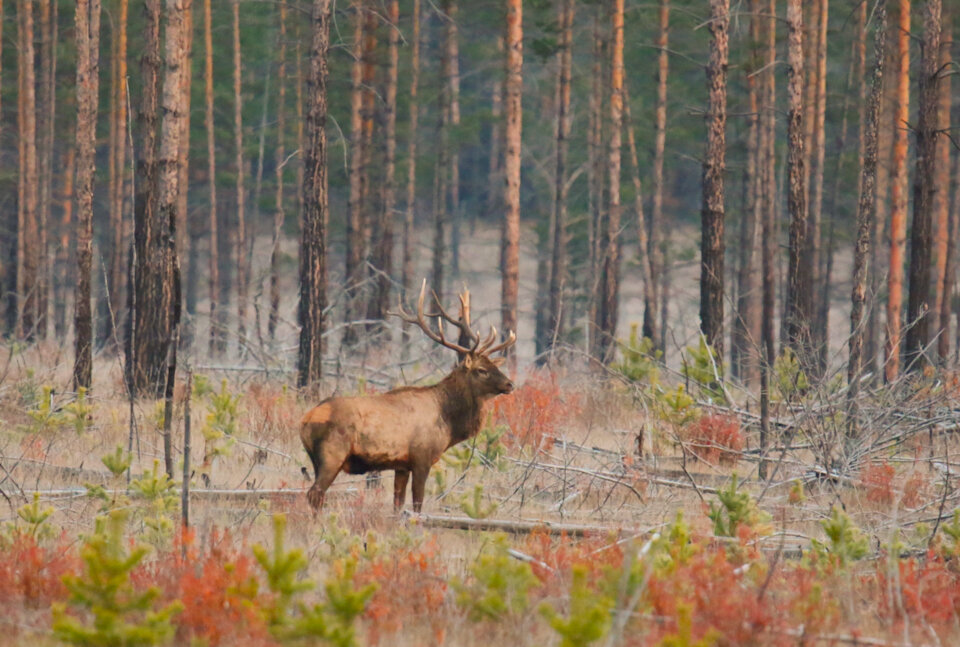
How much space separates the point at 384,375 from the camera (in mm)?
14688

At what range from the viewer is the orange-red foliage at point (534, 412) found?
11.3 m

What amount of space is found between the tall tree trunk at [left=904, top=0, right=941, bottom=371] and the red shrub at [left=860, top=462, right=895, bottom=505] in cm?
596

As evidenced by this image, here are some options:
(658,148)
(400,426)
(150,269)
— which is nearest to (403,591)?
(400,426)

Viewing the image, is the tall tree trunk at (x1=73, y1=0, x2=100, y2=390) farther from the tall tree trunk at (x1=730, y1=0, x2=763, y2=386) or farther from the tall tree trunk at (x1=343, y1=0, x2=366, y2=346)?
the tall tree trunk at (x1=730, y1=0, x2=763, y2=386)

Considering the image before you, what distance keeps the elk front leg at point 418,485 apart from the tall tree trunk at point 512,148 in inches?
412

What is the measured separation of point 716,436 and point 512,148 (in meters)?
8.95

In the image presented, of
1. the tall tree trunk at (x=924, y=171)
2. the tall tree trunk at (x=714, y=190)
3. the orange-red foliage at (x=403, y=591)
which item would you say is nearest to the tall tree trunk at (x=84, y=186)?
the tall tree trunk at (x=714, y=190)

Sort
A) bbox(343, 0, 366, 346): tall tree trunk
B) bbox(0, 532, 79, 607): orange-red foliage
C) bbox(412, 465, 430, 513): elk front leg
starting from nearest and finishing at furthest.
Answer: bbox(0, 532, 79, 607): orange-red foliage, bbox(412, 465, 430, 513): elk front leg, bbox(343, 0, 366, 346): tall tree trunk

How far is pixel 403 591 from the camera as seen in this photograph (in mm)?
5664

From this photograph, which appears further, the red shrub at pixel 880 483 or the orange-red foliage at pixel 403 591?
the red shrub at pixel 880 483

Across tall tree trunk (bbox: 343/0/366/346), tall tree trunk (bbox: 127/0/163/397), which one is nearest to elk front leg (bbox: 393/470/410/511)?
tall tree trunk (bbox: 127/0/163/397)

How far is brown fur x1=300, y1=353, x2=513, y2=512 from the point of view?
7.50m

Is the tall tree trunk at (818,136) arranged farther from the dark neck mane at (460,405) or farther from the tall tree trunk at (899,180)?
the dark neck mane at (460,405)

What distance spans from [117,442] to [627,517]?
17.8ft
